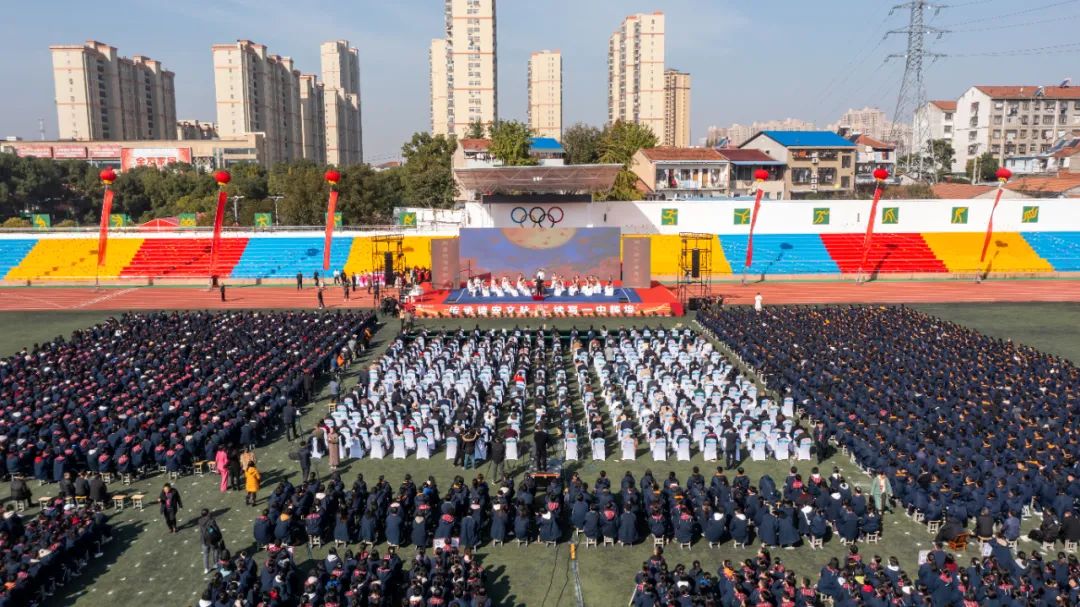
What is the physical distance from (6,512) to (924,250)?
169ft

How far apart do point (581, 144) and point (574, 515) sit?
75427 millimetres

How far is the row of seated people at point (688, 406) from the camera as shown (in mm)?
17375

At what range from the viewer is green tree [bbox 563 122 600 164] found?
83.6 meters

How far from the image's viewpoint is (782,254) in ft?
163

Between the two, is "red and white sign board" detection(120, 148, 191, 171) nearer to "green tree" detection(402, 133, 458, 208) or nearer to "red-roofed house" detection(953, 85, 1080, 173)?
"green tree" detection(402, 133, 458, 208)

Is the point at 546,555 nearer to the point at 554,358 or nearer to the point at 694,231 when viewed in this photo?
the point at 554,358

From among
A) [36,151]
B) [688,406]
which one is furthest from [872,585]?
[36,151]

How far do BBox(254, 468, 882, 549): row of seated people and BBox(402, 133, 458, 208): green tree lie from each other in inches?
2205

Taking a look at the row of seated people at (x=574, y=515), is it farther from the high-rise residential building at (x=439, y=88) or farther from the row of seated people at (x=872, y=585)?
the high-rise residential building at (x=439, y=88)

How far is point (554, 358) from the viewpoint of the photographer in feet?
84.3

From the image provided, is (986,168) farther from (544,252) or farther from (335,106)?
(335,106)

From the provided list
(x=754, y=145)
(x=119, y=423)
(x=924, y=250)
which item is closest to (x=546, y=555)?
(x=119, y=423)

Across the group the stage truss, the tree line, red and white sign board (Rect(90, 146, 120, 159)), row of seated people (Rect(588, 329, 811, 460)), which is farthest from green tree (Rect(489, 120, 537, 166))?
red and white sign board (Rect(90, 146, 120, 159))

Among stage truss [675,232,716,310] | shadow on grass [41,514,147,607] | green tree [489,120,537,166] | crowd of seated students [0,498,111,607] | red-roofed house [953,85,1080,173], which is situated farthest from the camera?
red-roofed house [953,85,1080,173]
